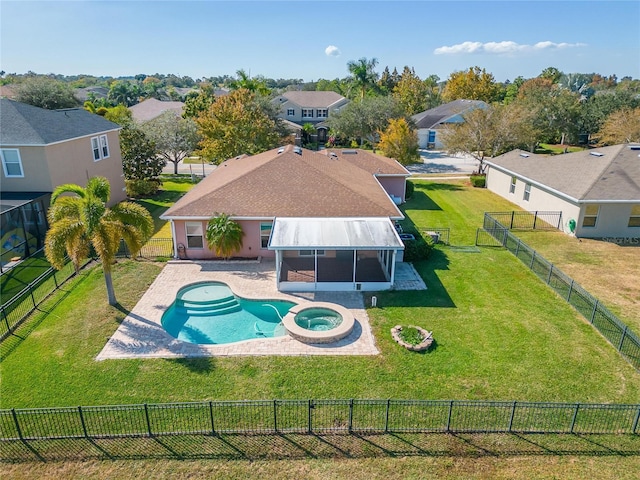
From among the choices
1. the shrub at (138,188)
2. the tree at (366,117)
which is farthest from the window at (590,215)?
the shrub at (138,188)

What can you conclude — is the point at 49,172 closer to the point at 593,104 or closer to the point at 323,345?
the point at 323,345

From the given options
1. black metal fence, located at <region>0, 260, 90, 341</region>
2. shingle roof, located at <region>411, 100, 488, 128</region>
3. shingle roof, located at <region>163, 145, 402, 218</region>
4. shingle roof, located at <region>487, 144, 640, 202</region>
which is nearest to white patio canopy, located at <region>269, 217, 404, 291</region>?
shingle roof, located at <region>163, 145, 402, 218</region>

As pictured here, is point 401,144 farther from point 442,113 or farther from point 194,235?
point 442,113

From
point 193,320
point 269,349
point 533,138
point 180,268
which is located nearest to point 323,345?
point 269,349

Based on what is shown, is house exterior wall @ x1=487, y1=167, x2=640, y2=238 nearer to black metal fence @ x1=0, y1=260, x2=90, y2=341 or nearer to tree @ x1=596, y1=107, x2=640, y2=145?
tree @ x1=596, y1=107, x2=640, y2=145

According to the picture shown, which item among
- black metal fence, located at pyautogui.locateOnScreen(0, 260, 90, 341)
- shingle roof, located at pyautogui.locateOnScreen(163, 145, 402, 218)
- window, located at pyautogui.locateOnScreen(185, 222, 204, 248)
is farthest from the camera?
window, located at pyautogui.locateOnScreen(185, 222, 204, 248)
